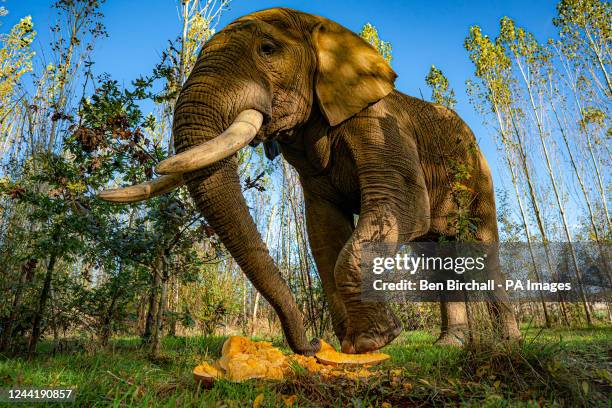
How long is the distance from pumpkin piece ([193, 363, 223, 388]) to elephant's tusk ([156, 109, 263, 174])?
1198mm

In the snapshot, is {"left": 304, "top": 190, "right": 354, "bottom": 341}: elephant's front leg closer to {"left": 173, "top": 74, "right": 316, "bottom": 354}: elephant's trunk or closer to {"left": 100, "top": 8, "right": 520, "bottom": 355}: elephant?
{"left": 100, "top": 8, "right": 520, "bottom": 355}: elephant

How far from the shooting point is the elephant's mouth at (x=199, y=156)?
295 cm

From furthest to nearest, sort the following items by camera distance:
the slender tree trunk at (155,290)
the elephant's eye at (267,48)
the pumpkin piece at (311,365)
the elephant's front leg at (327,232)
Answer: the slender tree trunk at (155,290) < the elephant's front leg at (327,232) < the elephant's eye at (267,48) < the pumpkin piece at (311,365)

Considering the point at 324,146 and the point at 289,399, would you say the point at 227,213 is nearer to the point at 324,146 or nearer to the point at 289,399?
the point at 324,146

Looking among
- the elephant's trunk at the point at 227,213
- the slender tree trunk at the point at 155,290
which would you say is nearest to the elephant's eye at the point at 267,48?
the elephant's trunk at the point at 227,213

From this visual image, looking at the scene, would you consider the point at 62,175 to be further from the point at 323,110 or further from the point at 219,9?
the point at 219,9

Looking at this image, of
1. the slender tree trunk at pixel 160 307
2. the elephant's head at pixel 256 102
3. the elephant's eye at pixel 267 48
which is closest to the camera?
the elephant's head at pixel 256 102

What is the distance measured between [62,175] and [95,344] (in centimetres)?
202

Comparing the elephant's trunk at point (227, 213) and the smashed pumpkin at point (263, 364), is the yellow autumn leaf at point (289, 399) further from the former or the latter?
the elephant's trunk at point (227, 213)

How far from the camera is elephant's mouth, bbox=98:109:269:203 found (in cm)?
295

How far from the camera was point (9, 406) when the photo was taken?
215cm

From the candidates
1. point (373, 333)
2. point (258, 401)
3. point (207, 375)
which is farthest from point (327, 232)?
point (258, 401)

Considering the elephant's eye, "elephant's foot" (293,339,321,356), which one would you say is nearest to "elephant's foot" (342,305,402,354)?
"elephant's foot" (293,339,321,356)

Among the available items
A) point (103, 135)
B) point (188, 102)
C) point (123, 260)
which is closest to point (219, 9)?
point (103, 135)
